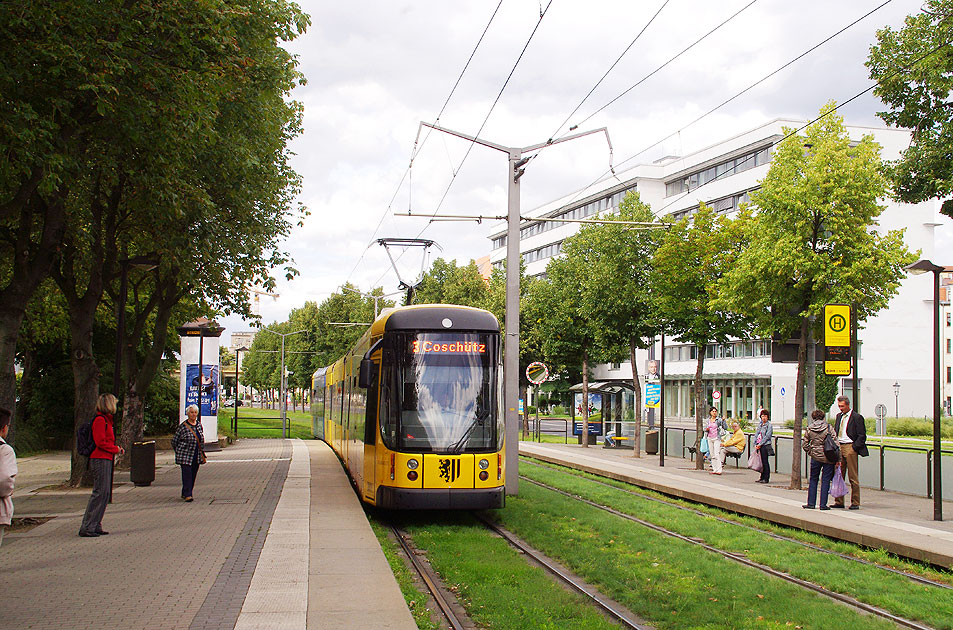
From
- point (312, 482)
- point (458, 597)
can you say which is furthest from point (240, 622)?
point (312, 482)

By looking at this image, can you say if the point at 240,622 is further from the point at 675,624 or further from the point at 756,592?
the point at 756,592

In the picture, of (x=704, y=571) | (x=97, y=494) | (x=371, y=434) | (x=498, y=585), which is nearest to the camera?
(x=498, y=585)

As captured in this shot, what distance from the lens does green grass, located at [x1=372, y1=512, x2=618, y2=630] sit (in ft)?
25.5

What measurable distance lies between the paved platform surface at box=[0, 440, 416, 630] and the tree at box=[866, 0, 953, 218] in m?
11.6

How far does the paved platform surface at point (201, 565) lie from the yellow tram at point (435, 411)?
1049 mm

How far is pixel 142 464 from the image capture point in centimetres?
1948

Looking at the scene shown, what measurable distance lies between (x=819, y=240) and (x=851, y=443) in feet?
16.5

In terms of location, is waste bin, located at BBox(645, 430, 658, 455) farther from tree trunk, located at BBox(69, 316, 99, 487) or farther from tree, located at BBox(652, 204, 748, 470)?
tree trunk, located at BBox(69, 316, 99, 487)

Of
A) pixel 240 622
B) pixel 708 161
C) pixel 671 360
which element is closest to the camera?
pixel 240 622

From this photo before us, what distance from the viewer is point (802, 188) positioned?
18719 millimetres

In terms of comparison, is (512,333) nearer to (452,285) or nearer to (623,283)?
(623,283)

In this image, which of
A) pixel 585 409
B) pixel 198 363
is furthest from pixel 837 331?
pixel 198 363

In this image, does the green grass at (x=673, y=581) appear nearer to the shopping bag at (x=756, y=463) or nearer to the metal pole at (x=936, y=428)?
the metal pole at (x=936, y=428)

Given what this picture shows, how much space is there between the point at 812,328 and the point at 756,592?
12270mm
